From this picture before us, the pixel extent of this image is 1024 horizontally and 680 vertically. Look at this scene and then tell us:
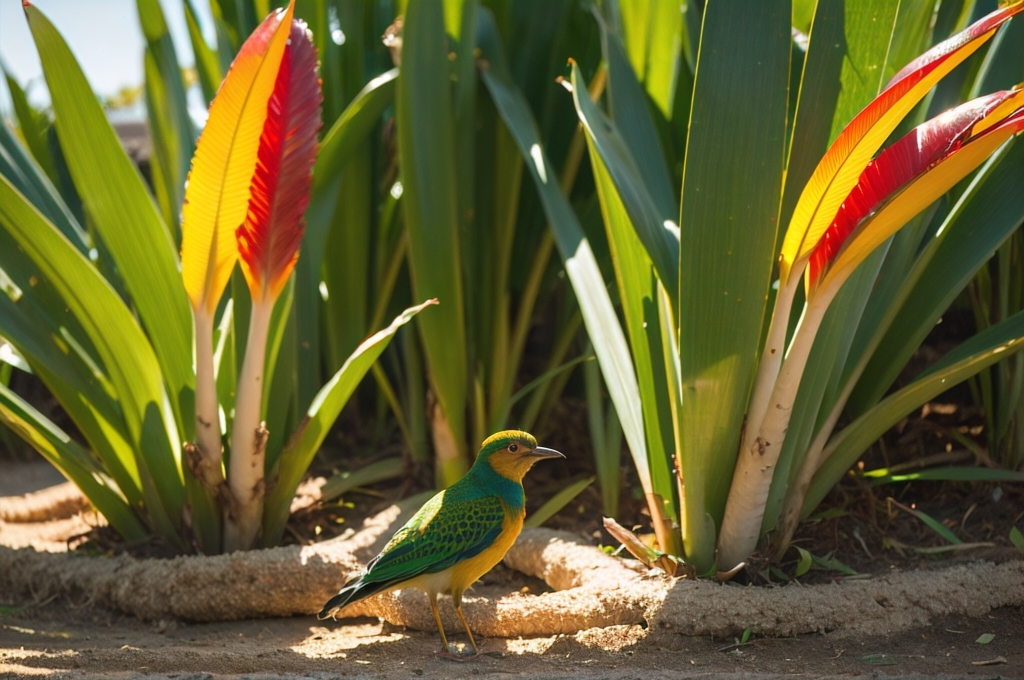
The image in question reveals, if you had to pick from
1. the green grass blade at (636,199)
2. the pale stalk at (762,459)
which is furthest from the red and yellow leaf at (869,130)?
the green grass blade at (636,199)

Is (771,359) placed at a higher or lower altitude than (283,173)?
lower

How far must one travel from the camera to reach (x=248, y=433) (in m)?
1.71

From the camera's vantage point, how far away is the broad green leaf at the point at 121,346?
1.58 m

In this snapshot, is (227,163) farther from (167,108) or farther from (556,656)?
(556,656)

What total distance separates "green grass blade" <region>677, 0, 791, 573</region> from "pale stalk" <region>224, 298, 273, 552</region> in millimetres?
836

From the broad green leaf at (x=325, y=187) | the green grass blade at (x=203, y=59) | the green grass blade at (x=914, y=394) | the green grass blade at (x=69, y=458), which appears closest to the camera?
the green grass blade at (x=914, y=394)

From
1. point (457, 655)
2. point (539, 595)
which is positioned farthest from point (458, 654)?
point (539, 595)

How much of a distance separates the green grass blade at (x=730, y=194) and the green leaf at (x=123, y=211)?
41.5 inches

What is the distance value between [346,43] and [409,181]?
533 mm

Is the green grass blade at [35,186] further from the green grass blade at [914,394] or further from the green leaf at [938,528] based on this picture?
the green leaf at [938,528]

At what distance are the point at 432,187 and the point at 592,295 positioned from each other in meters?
0.51

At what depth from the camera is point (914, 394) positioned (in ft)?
4.81

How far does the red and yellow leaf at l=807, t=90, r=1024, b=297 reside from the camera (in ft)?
3.87

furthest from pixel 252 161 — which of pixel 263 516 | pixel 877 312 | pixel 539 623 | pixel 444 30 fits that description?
pixel 877 312
